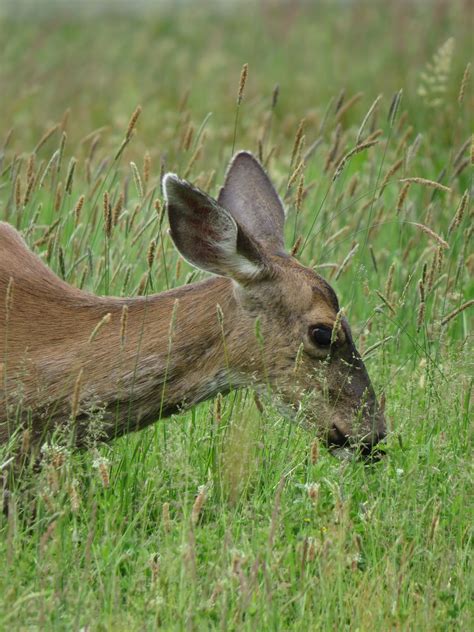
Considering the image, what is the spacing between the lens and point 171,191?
4723mm

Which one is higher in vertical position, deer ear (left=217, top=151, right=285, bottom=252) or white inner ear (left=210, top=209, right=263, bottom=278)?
white inner ear (left=210, top=209, right=263, bottom=278)

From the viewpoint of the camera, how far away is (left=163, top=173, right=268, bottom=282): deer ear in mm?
4762

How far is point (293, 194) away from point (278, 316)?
7.52 feet

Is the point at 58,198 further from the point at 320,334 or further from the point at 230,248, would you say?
the point at 320,334

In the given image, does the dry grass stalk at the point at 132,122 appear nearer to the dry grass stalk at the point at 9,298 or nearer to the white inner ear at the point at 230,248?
the white inner ear at the point at 230,248

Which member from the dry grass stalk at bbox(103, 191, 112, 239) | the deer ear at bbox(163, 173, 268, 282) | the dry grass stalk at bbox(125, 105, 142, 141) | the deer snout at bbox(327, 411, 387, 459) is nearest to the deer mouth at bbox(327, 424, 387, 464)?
the deer snout at bbox(327, 411, 387, 459)

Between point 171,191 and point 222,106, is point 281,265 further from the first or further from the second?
point 222,106

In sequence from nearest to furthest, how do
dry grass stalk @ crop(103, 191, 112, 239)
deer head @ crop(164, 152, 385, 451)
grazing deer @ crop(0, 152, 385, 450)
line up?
grazing deer @ crop(0, 152, 385, 450) < deer head @ crop(164, 152, 385, 451) < dry grass stalk @ crop(103, 191, 112, 239)

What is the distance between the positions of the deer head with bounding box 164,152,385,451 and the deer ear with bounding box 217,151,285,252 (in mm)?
362

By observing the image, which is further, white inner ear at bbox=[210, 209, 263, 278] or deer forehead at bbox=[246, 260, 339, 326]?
deer forehead at bbox=[246, 260, 339, 326]

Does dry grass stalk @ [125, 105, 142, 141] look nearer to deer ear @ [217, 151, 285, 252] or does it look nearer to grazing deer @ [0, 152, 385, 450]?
deer ear @ [217, 151, 285, 252]

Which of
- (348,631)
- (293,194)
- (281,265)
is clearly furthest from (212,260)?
(293,194)

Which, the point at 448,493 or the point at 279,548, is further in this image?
the point at 448,493

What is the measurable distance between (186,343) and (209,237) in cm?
35
